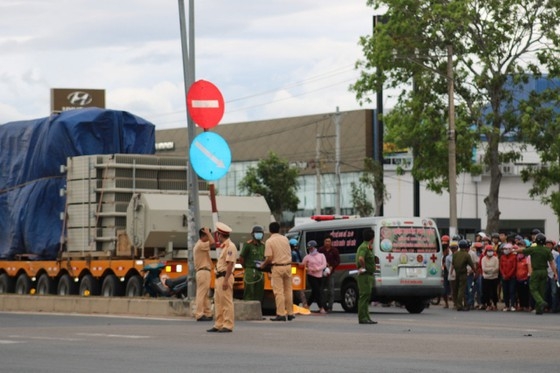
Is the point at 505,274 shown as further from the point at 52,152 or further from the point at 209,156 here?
the point at 209,156

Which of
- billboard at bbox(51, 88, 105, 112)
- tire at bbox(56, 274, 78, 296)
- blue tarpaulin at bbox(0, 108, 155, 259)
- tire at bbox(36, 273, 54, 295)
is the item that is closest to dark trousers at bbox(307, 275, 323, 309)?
tire at bbox(56, 274, 78, 296)

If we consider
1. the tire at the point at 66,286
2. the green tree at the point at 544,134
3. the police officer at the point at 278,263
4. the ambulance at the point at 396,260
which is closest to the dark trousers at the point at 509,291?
the ambulance at the point at 396,260

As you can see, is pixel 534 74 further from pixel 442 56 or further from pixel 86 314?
pixel 86 314

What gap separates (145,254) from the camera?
104 ft

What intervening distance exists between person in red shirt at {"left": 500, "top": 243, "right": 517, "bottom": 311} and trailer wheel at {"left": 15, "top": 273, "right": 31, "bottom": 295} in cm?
1120

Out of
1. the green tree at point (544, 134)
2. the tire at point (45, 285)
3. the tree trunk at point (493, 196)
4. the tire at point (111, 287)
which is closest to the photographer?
the tire at point (111, 287)

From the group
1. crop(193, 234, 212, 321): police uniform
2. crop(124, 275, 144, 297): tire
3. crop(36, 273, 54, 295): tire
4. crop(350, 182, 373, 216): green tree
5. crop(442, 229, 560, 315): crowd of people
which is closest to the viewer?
crop(193, 234, 212, 321): police uniform

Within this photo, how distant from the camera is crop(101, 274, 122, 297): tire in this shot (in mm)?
32188

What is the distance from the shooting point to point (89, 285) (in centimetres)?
3319

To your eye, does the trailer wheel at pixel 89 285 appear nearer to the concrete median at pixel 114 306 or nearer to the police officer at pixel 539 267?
the concrete median at pixel 114 306

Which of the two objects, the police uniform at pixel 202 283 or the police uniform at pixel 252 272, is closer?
the police uniform at pixel 202 283

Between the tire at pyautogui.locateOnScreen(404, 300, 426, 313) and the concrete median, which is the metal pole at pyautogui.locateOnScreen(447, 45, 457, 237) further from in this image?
the concrete median

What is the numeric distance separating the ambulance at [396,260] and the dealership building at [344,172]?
4431 cm

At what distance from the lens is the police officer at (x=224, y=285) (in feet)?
70.7
